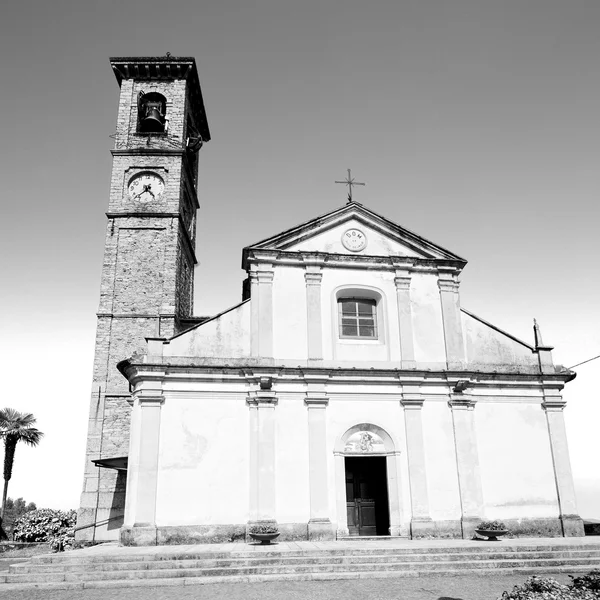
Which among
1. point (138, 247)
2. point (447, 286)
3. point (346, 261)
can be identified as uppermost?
point (138, 247)

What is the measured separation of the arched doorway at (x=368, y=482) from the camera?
1680 cm

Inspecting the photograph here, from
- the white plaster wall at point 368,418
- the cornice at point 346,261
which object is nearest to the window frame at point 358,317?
the cornice at point 346,261

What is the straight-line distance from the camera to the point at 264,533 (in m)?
14.6

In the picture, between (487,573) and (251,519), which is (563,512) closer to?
(487,573)

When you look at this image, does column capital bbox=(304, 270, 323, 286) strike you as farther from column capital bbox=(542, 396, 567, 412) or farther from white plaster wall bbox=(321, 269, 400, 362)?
column capital bbox=(542, 396, 567, 412)

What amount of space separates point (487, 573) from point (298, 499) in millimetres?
5555

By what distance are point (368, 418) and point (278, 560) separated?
18.9ft

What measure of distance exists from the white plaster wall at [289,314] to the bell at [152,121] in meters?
13.2

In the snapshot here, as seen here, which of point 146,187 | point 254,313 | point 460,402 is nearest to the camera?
point 460,402

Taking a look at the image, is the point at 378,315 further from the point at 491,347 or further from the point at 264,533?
the point at 264,533

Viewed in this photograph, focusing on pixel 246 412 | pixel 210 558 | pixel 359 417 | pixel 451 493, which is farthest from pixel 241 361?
pixel 451 493

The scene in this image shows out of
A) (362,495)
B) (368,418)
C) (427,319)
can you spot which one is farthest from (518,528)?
(427,319)

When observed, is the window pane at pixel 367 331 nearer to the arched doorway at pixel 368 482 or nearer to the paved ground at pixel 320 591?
the arched doorway at pixel 368 482

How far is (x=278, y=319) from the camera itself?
1812 cm
